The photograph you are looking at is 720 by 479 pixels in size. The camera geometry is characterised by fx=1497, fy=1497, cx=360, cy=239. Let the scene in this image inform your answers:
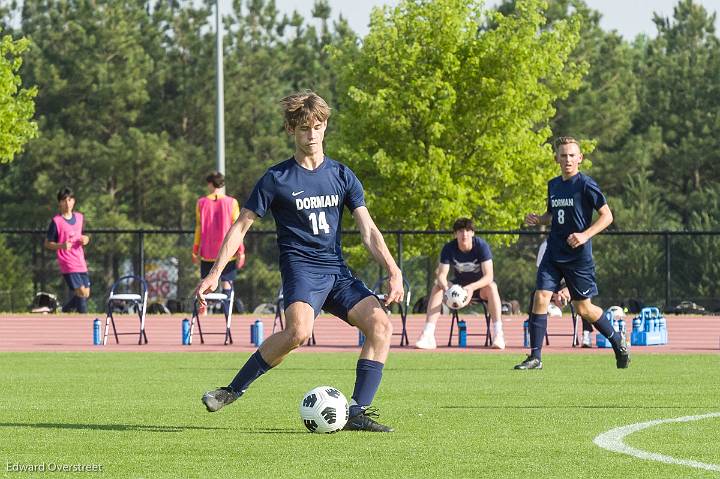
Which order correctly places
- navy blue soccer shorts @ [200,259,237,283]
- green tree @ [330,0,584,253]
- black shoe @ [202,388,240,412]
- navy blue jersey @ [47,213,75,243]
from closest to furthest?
1. black shoe @ [202,388,240,412]
2. navy blue soccer shorts @ [200,259,237,283]
3. navy blue jersey @ [47,213,75,243]
4. green tree @ [330,0,584,253]

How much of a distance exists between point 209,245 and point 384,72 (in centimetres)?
3172

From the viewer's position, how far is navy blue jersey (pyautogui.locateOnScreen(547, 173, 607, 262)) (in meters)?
14.2

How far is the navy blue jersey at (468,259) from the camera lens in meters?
19.4

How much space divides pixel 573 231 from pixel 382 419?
501 centimetres

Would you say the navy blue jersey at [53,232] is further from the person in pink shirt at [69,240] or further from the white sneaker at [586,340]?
the white sneaker at [586,340]

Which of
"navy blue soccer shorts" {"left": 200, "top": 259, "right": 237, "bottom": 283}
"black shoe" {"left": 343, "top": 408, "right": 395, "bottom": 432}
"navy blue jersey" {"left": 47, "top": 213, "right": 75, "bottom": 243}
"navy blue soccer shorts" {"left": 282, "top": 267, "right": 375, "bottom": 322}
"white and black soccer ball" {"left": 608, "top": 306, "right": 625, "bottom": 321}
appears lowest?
"black shoe" {"left": 343, "top": 408, "right": 395, "bottom": 432}

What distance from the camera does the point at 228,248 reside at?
29.6ft

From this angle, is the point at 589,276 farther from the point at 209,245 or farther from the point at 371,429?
the point at 209,245

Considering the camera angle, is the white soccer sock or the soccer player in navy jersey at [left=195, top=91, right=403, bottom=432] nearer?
the soccer player in navy jersey at [left=195, top=91, right=403, bottom=432]

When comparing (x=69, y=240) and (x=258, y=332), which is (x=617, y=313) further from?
(x=69, y=240)

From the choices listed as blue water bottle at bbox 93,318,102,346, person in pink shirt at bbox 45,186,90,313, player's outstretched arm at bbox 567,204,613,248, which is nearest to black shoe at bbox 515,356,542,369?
player's outstretched arm at bbox 567,204,613,248

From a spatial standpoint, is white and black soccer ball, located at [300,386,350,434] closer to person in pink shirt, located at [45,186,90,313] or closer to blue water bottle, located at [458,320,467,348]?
blue water bottle, located at [458,320,467,348]

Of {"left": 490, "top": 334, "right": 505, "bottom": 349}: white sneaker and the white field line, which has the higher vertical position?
{"left": 490, "top": 334, "right": 505, "bottom": 349}: white sneaker

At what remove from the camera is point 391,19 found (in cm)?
5297
